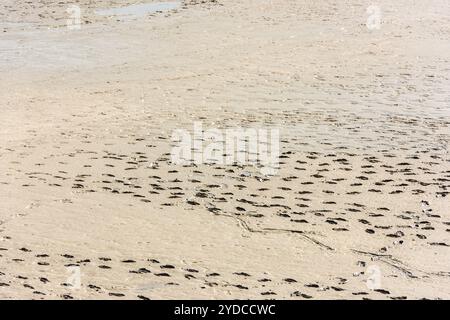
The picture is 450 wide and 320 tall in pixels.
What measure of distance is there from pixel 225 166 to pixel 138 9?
1261 centimetres

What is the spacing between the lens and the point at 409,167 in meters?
9.09

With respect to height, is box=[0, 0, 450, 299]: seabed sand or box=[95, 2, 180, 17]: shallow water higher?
box=[95, 2, 180, 17]: shallow water

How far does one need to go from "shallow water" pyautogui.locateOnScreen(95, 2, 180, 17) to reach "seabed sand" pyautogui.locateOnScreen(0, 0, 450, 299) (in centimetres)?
149

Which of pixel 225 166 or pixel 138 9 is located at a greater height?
pixel 138 9

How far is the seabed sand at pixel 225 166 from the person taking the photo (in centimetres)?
616

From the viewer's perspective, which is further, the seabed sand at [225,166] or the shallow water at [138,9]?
the shallow water at [138,9]

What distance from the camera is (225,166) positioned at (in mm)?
9133

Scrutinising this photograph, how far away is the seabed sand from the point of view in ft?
20.2

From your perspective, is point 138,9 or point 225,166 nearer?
point 225,166

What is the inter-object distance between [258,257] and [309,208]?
1.39 metres

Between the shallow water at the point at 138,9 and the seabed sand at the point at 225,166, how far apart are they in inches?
58.7

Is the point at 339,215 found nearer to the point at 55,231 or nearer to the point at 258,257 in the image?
the point at 258,257

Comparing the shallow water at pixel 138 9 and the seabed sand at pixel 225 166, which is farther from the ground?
the shallow water at pixel 138 9

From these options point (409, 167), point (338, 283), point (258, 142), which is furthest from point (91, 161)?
point (338, 283)
